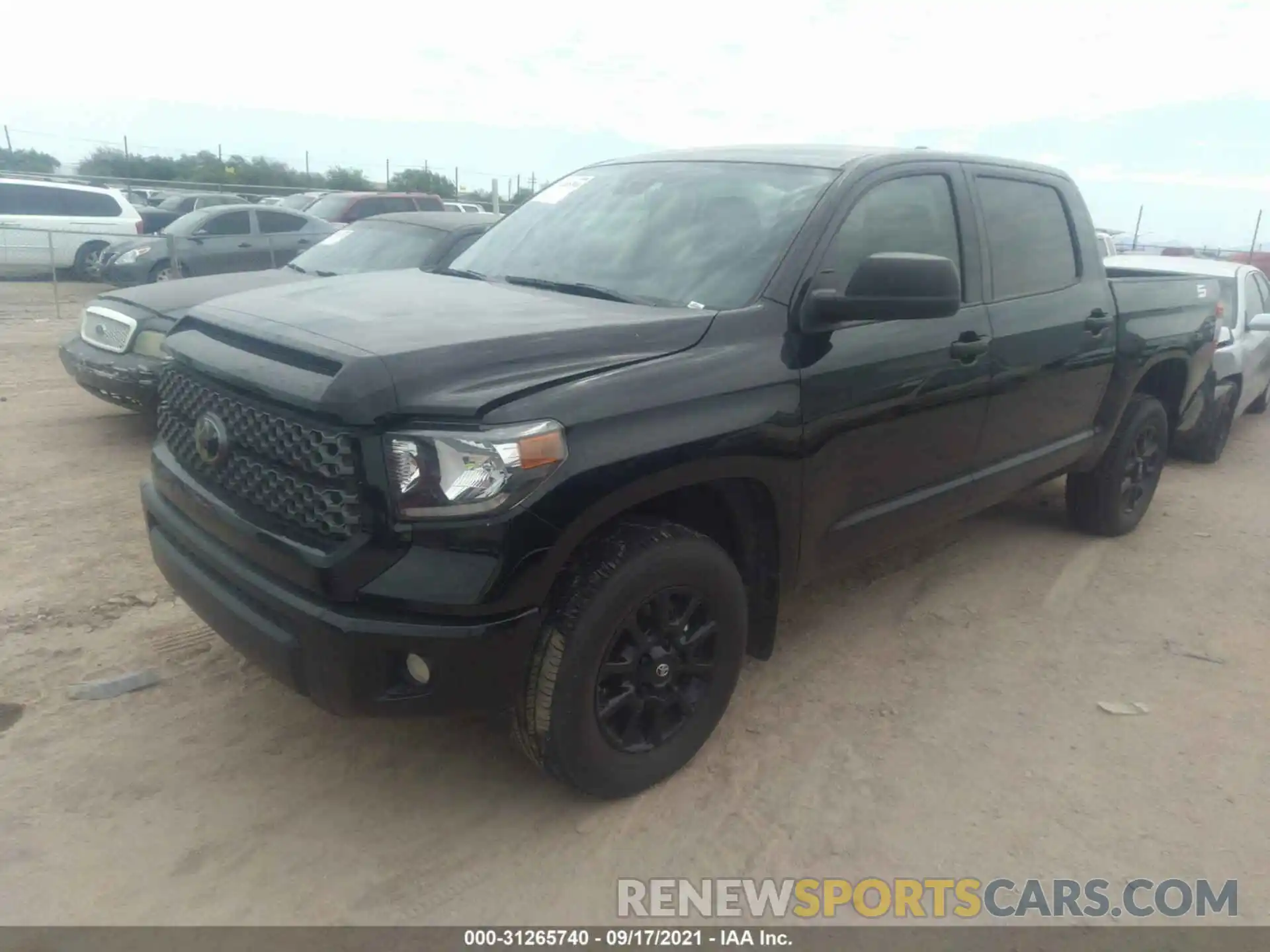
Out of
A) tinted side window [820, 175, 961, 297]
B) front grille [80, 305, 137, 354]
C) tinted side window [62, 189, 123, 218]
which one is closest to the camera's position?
tinted side window [820, 175, 961, 297]

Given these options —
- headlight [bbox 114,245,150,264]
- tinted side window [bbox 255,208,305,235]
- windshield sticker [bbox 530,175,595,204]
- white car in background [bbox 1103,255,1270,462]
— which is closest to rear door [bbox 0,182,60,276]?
headlight [bbox 114,245,150,264]

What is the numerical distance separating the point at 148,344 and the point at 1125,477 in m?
5.95

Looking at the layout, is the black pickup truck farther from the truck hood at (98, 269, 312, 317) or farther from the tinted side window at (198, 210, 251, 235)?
the tinted side window at (198, 210, 251, 235)

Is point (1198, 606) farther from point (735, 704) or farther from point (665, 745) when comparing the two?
point (665, 745)

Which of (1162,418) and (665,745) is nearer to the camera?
(665,745)

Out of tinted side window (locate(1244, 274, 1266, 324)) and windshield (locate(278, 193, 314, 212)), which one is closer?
tinted side window (locate(1244, 274, 1266, 324))

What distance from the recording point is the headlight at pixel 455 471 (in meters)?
2.42

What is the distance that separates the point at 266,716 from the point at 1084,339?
3.88 meters

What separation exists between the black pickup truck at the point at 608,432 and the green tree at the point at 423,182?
38002 mm

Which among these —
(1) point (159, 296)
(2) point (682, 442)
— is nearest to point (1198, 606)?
(2) point (682, 442)

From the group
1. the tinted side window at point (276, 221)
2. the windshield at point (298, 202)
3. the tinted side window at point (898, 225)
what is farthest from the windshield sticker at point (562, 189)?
Result: the windshield at point (298, 202)

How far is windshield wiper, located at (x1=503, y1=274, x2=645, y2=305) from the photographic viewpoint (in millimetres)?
3334

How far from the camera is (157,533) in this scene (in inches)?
125

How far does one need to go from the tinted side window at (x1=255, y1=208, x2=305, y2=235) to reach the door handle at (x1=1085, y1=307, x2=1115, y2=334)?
13.1 m
